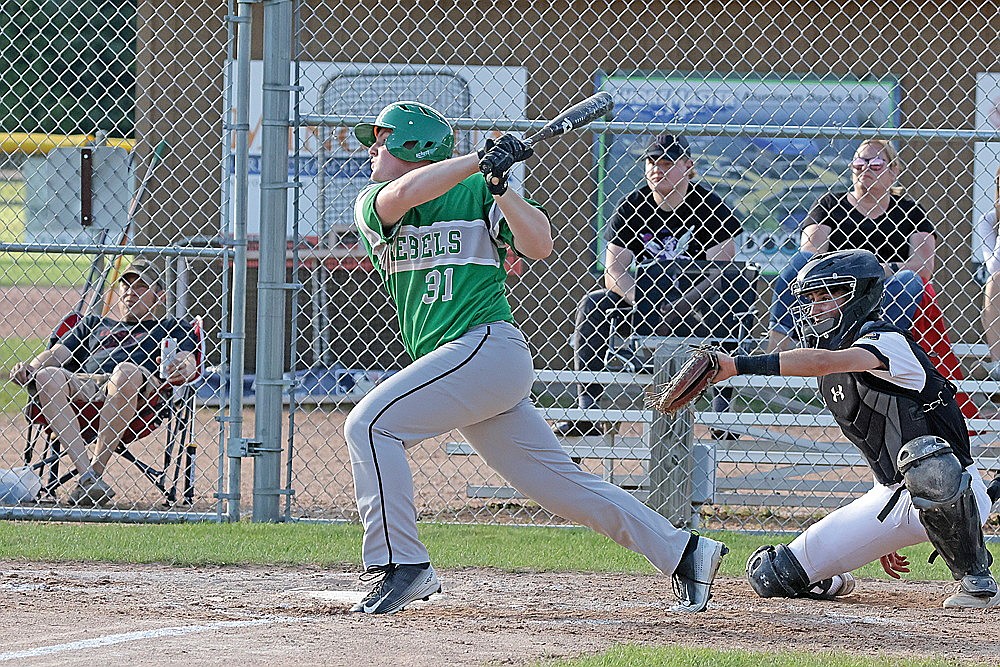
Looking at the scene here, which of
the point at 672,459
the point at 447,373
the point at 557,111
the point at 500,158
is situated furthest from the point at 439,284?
the point at 557,111

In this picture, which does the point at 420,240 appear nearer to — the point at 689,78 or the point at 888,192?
the point at 888,192

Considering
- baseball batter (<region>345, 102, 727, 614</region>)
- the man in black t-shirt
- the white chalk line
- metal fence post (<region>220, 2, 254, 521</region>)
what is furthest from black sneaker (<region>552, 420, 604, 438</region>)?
the white chalk line

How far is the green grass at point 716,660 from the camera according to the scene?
369 centimetres

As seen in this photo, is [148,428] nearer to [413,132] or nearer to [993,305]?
[413,132]

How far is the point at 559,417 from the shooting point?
21.7 feet

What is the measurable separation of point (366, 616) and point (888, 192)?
3.93 meters

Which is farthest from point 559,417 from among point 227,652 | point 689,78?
point 689,78

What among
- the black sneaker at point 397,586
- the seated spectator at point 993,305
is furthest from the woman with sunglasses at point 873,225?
the black sneaker at point 397,586

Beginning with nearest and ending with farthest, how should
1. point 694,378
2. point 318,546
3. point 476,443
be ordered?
1. point 694,378
2. point 476,443
3. point 318,546

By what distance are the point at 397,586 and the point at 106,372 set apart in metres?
3.64

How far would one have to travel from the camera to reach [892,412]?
4699mm

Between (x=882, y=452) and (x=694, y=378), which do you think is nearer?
(x=694, y=378)

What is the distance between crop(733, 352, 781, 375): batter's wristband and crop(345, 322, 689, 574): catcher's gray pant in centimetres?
60

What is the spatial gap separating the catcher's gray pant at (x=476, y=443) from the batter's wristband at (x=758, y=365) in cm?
60
